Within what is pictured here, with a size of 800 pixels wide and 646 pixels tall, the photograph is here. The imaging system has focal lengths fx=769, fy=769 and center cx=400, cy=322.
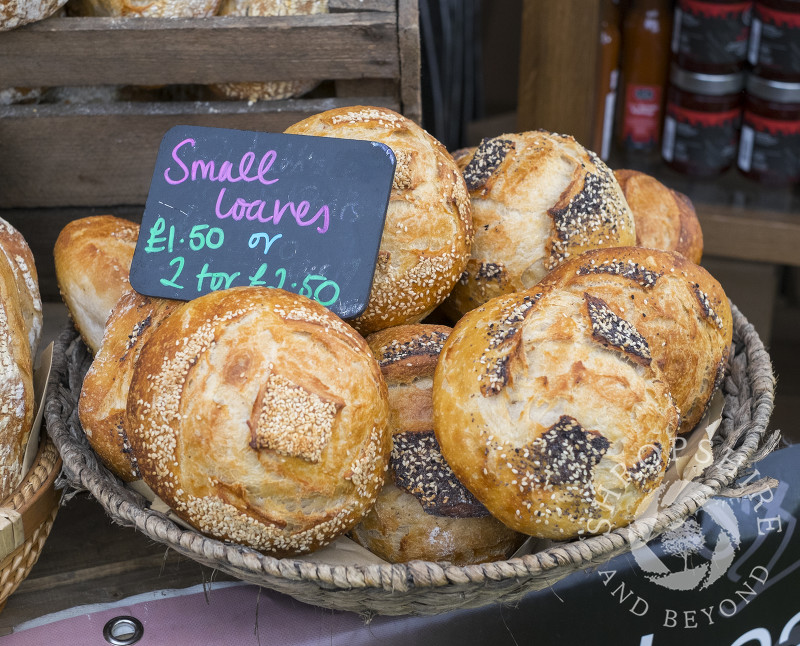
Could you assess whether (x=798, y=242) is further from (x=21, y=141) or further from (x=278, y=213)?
(x=21, y=141)

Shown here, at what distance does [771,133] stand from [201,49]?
6.00 feet

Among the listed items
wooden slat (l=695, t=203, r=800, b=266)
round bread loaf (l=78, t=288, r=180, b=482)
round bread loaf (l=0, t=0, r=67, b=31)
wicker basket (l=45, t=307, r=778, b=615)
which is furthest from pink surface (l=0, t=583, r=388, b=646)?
wooden slat (l=695, t=203, r=800, b=266)

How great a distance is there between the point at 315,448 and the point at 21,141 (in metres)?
1.24

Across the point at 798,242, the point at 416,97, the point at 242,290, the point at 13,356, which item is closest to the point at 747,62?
the point at 798,242

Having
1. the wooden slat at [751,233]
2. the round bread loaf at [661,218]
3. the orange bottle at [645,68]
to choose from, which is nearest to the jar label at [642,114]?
the orange bottle at [645,68]

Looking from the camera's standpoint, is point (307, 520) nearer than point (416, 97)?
Yes

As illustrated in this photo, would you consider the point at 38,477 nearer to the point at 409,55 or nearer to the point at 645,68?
the point at 409,55

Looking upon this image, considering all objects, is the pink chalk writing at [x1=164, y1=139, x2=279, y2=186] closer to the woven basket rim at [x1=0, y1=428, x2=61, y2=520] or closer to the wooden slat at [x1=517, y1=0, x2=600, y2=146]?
the woven basket rim at [x1=0, y1=428, x2=61, y2=520]

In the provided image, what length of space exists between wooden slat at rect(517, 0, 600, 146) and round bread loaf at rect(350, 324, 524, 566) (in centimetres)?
155

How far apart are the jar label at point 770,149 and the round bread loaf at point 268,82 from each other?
1537 mm

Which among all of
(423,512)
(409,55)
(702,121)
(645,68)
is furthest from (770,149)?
(423,512)

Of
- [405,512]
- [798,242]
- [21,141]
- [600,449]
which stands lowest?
[798,242]

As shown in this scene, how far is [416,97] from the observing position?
177cm

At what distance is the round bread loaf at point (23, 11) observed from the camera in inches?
64.0
